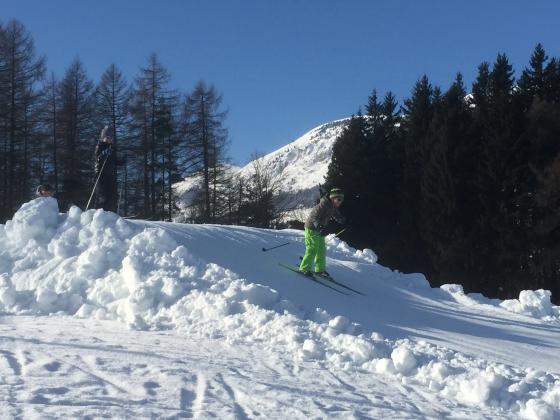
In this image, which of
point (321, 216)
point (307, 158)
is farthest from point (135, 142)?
point (307, 158)

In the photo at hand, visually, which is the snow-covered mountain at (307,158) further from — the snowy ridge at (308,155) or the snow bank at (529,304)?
the snow bank at (529,304)

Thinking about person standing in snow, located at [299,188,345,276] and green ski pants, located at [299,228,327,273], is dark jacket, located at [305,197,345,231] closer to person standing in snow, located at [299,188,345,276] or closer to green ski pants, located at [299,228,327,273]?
person standing in snow, located at [299,188,345,276]

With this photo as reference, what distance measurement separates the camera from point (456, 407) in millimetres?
5137

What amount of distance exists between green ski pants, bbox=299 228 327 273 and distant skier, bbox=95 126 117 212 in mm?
4453

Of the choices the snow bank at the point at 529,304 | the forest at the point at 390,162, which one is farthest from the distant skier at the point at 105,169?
the forest at the point at 390,162

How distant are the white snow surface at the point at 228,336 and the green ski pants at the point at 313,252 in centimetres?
50

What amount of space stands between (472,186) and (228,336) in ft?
62.0

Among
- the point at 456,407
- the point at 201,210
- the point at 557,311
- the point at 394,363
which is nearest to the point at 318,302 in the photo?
the point at 394,363

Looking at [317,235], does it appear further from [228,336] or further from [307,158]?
[307,158]

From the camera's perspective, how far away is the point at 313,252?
32.5 feet

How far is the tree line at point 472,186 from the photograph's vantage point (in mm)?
21812

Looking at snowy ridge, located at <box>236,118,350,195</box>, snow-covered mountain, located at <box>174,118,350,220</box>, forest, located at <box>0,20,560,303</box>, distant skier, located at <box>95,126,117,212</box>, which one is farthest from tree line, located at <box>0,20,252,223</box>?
snowy ridge, located at <box>236,118,350,195</box>

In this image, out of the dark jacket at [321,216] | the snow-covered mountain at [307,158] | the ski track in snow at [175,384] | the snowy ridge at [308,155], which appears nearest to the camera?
the ski track in snow at [175,384]

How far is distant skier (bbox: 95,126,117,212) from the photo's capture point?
11.2 meters
